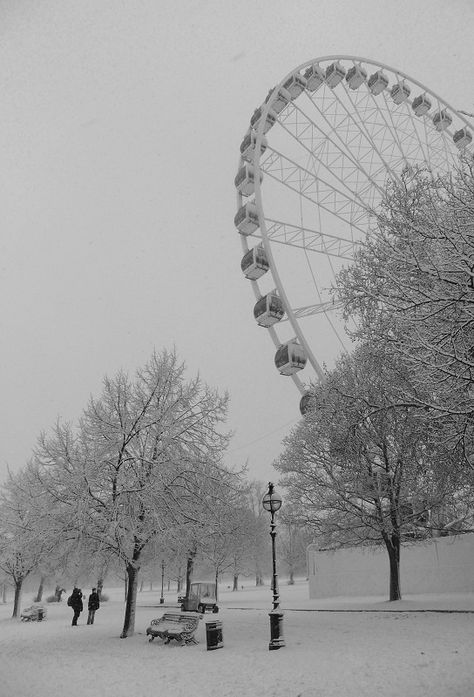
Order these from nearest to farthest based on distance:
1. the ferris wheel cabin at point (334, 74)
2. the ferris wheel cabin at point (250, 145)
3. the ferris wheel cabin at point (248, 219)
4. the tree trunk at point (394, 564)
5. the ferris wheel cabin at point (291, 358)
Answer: the tree trunk at point (394, 564) → the ferris wheel cabin at point (291, 358) → the ferris wheel cabin at point (248, 219) → the ferris wheel cabin at point (250, 145) → the ferris wheel cabin at point (334, 74)

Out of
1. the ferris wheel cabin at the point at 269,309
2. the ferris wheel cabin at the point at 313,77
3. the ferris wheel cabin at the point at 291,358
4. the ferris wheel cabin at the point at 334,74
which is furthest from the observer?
the ferris wheel cabin at the point at 334,74

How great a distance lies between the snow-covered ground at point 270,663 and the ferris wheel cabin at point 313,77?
28628 mm

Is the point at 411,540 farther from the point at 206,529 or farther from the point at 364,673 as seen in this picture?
the point at 364,673

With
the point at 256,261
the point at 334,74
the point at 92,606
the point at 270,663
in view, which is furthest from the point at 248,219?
the point at 270,663

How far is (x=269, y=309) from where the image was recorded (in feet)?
87.9

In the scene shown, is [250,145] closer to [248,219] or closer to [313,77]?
[248,219]

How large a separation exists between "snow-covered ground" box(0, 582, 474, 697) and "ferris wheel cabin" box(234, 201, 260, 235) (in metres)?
19.3

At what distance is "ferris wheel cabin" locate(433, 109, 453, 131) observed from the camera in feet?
110

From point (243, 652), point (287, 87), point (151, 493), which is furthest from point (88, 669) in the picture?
point (287, 87)

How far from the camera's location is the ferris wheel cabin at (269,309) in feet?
88.2

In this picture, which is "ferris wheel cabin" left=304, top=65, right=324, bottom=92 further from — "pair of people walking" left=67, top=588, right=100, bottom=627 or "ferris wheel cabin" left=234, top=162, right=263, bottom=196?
"pair of people walking" left=67, top=588, right=100, bottom=627

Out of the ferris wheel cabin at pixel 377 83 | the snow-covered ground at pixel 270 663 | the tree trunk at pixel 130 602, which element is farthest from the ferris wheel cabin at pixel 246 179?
the snow-covered ground at pixel 270 663

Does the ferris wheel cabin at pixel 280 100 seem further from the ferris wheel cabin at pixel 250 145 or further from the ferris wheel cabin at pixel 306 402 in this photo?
the ferris wheel cabin at pixel 306 402

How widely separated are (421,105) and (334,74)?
19.9 feet
